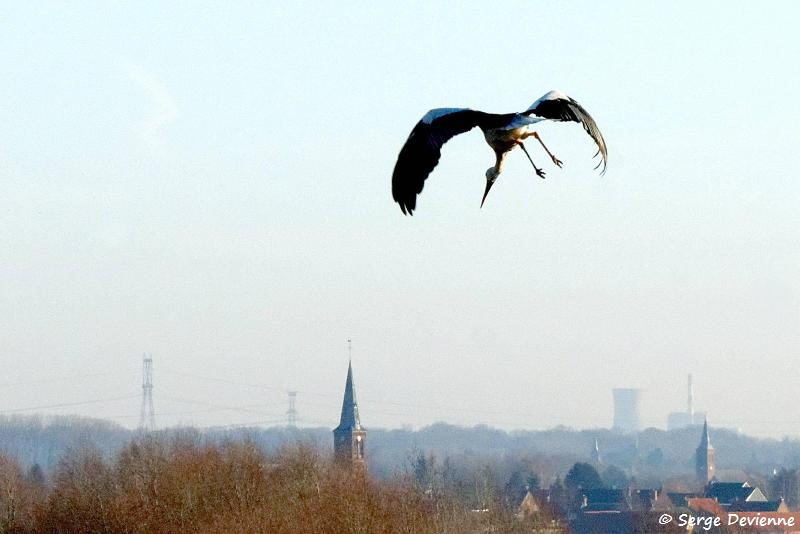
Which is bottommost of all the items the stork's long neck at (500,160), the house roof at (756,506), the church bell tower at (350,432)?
the house roof at (756,506)

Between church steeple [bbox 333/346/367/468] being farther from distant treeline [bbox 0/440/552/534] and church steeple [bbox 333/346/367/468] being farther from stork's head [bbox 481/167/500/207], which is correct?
stork's head [bbox 481/167/500/207]

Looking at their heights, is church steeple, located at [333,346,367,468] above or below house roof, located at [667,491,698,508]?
above

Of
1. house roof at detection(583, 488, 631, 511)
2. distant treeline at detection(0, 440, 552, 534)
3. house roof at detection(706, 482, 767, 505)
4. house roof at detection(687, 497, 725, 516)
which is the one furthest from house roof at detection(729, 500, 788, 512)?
distant treeline at detection(0, 440, 552, 534)

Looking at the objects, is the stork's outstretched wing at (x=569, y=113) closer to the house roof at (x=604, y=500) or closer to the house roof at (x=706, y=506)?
the house roof at (x=706, y=506)

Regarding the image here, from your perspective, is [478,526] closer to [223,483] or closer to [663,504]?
[223,483]

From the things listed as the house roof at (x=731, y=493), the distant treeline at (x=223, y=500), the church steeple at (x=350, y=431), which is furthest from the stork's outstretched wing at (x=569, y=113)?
the house roof at (x=731, y=493)

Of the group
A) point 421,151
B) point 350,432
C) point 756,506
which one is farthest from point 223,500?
point 756,506

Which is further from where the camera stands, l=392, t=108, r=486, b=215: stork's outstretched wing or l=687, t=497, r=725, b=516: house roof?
l=687, t=497, r=725, b=516: house roof

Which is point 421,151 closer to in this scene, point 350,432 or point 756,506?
point 350,432
